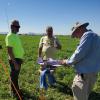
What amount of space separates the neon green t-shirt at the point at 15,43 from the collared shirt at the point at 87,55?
2876 mm

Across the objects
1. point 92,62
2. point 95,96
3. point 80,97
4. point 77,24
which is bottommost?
point 95,96

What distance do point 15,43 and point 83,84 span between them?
10.2 feet

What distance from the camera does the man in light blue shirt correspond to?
19.9 feet

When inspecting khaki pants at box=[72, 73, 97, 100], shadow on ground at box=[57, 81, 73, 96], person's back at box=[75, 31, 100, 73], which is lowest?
shadow on ground at box=[57, 81, 73, 96]

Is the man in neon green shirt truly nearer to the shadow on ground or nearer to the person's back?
the shadow on ground

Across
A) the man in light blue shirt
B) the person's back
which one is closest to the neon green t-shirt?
the man in light blue shirt

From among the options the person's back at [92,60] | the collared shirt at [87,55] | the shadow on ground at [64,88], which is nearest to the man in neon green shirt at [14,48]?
the shadow on ground at [64,88]

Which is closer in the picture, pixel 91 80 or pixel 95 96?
pixel 91 80

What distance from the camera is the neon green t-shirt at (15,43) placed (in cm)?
883

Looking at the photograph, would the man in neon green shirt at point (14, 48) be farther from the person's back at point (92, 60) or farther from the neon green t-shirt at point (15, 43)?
the person's back at point (92, 60)

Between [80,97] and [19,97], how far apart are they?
3.00 m

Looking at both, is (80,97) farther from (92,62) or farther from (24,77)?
(24,77)

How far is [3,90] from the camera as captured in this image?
33.4ft

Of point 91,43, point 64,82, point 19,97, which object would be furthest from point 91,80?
point 64,82
